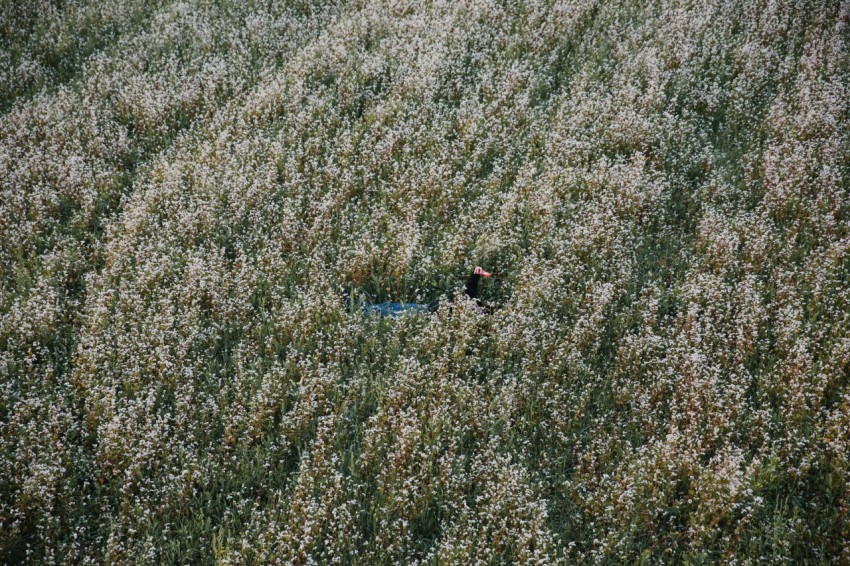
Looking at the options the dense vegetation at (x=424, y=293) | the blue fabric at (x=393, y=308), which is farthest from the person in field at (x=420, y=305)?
the dense vegetation at (x=424, y=293)

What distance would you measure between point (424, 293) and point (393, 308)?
433 mm

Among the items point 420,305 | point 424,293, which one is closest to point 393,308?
point 420,305

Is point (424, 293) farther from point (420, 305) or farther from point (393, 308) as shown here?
point (393, 308)

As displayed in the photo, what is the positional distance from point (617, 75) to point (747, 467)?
697cm

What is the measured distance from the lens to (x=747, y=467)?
491 cm

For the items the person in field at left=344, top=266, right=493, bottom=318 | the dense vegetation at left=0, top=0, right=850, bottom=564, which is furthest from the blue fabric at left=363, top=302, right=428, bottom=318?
the dense vegetation at left=0, top=0, right=850, bottom=564

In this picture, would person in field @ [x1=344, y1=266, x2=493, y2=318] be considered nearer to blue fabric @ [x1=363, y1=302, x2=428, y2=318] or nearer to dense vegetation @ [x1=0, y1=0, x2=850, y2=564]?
blue fabric @ [x1=363, y1=302, x2=428, y2=318]

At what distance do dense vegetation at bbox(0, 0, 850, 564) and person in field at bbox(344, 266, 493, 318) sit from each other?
0.16 meters

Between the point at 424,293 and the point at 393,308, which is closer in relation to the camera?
the point at 393,308

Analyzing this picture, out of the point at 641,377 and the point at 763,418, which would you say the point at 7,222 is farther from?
the point at 763,418

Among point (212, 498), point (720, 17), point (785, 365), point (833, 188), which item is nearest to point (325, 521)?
point (212, 498)

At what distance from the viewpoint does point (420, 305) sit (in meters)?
6.61

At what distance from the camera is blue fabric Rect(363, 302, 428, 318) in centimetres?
649

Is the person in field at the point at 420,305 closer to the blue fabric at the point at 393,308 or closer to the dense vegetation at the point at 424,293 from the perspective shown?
the blue fabric at the point at 393,308
